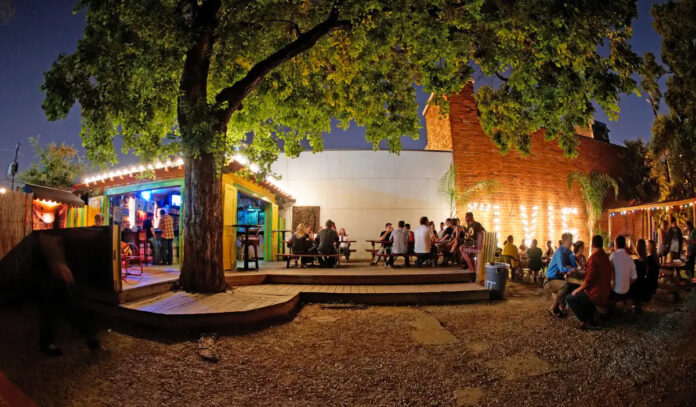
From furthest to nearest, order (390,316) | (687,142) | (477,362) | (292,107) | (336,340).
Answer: (687,142)
(292,107)
(390,316)
(336,340)
(477,362)

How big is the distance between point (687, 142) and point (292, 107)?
51.7 feet

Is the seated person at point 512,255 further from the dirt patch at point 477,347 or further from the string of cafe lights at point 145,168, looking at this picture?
the string of cafe lights at point 145,168

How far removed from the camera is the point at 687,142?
47.0ft

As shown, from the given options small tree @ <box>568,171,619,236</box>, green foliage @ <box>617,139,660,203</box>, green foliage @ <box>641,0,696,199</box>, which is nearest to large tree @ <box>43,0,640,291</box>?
green foliage @ <box>641,0,696,199</box>

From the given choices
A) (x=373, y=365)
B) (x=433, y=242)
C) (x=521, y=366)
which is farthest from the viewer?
(x=433, y=242)

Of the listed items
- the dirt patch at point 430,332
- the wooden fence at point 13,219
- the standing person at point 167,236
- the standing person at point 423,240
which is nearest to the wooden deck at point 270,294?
the dirt patch at point 430,332

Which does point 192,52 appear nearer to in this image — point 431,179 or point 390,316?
point 390,316

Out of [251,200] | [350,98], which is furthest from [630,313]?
[251,200]

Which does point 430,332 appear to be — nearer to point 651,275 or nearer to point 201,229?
point 201,229

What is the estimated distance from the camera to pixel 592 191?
15.5 meters

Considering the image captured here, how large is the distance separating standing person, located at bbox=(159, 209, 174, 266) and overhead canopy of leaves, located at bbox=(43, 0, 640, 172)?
122 inches

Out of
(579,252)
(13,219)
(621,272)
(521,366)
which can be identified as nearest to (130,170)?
(13,219)

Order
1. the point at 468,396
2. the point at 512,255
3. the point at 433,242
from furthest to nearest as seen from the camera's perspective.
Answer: the point at 512,255 < the point at 433,242 < the point at 468,396

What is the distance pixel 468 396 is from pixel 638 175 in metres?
19.7
